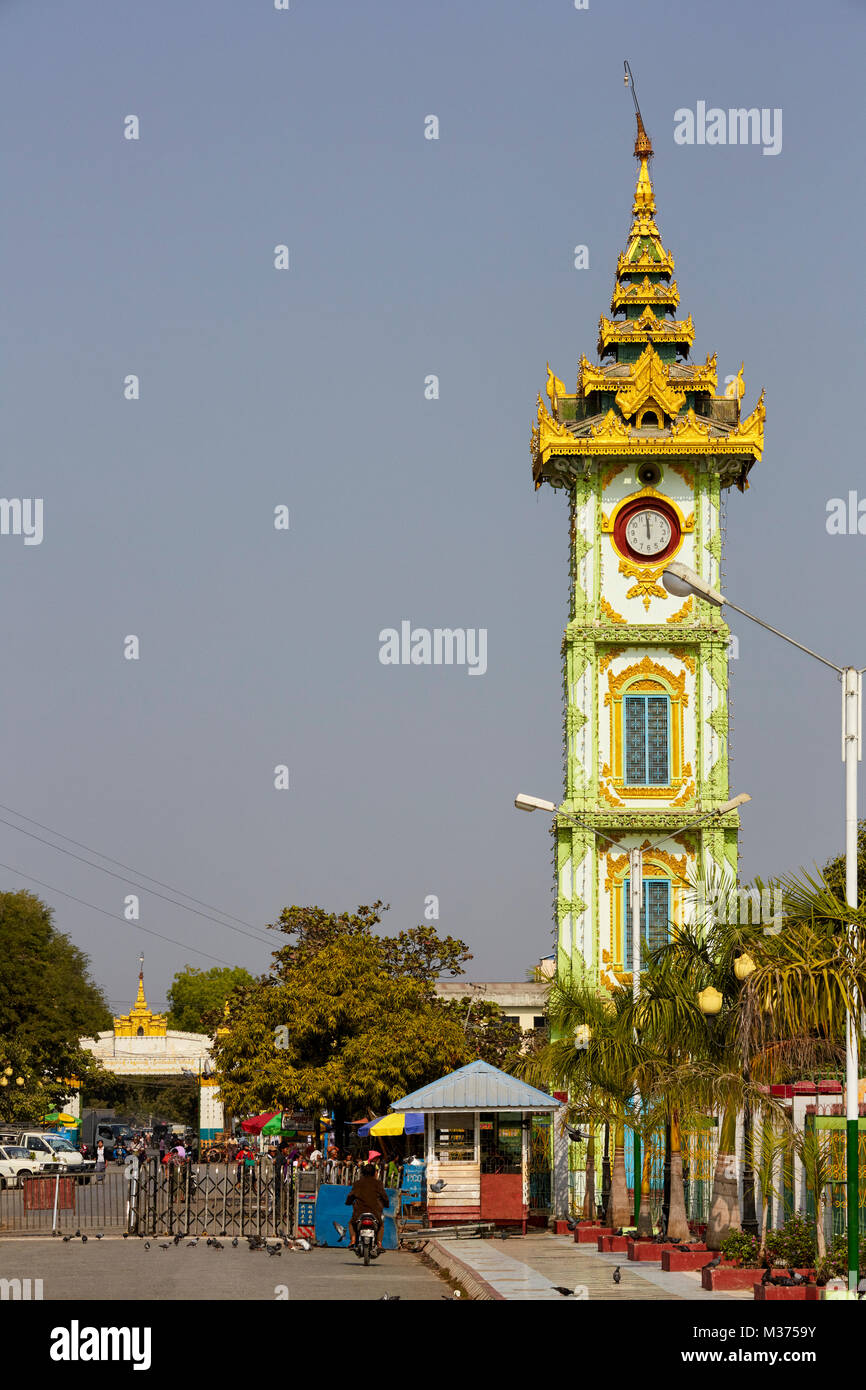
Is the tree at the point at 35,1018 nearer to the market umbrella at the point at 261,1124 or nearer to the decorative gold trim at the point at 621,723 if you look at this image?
Result: the market umbrella at the point at 261,1124

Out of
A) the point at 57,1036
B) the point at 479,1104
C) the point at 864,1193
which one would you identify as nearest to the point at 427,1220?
the point at 479,1104

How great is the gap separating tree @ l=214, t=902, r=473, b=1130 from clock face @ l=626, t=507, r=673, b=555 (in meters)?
15.1

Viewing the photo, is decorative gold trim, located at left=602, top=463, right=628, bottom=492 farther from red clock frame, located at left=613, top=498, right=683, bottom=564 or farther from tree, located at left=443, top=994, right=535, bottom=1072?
tree, located at left=443, top=994, right=535, bottom=1072

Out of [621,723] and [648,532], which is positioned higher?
[648,532]

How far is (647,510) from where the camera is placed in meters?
62.7

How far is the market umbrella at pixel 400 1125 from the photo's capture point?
4119cm

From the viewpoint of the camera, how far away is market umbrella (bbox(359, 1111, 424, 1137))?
41.2 m

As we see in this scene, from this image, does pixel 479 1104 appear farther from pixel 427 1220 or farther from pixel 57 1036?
pixel 57 1036

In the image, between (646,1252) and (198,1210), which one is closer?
(646,1252)

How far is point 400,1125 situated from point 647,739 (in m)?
22.2

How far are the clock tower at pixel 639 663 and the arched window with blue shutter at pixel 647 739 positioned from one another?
0.14 feet

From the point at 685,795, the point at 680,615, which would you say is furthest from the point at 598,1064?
the point at 680,615

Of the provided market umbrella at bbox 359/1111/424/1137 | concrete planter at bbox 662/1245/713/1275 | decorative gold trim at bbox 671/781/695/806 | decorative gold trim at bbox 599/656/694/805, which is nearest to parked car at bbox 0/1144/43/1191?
market umbrella at bbox 359/1111/424/1137

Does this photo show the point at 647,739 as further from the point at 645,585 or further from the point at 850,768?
the point at 850,768
